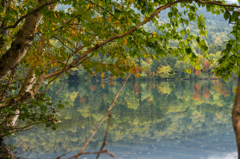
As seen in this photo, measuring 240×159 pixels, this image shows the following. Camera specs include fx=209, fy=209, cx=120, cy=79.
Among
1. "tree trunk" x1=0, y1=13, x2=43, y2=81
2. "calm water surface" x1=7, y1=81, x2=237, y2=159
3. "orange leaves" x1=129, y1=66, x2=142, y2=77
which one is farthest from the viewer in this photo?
"calm water surface" x1=7, y1=81, x2=237, y2=159

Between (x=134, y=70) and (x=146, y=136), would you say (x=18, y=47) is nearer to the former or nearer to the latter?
(x=134, y=70)

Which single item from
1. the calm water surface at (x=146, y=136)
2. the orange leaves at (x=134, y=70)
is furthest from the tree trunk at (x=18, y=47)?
the calm water surface at (x=146, y=136)

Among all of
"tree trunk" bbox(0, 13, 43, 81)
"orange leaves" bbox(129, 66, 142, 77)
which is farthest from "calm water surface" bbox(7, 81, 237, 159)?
"orange leaves" bbox(129, 66, 142, 77)

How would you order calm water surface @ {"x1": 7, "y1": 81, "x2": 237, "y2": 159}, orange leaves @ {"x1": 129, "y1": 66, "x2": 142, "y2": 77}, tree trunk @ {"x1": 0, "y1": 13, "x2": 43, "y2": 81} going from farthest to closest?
calm water surface @ {"x1": 7, "y1": 81, "x2": 237, "y2": 159} → orange leaves @ {"x1": 129, "y1": 66, "x2": 142, "y2": 77} → tree trunk @ {"x1": 0, "y1": 13, "x2": 43, "y2": 81}

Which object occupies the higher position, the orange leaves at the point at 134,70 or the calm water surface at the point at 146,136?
the orange leaves at the point at 134,70

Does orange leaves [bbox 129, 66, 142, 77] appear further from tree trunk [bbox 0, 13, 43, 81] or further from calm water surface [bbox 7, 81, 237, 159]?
calm water surface [bbox 7, 81, 237, 159]

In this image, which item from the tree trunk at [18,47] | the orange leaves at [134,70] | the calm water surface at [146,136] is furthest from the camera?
the calm water surface at [146,136]

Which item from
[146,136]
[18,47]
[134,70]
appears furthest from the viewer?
[146,136]

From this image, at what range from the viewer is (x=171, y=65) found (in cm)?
8581

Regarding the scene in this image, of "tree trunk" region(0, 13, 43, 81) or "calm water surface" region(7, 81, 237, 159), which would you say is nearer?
"tree trunk" region(0, 13, 43, 81)

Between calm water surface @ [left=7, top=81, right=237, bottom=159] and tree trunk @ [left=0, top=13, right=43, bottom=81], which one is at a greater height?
tree trunk @ [left=0, top=13, right=43, bottom=81]

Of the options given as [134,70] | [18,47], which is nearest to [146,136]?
[134,70]

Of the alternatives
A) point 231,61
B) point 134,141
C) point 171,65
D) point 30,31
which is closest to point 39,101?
point 30,31

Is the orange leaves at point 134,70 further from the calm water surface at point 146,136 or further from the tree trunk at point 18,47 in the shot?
the calm water surface at point 146,136
